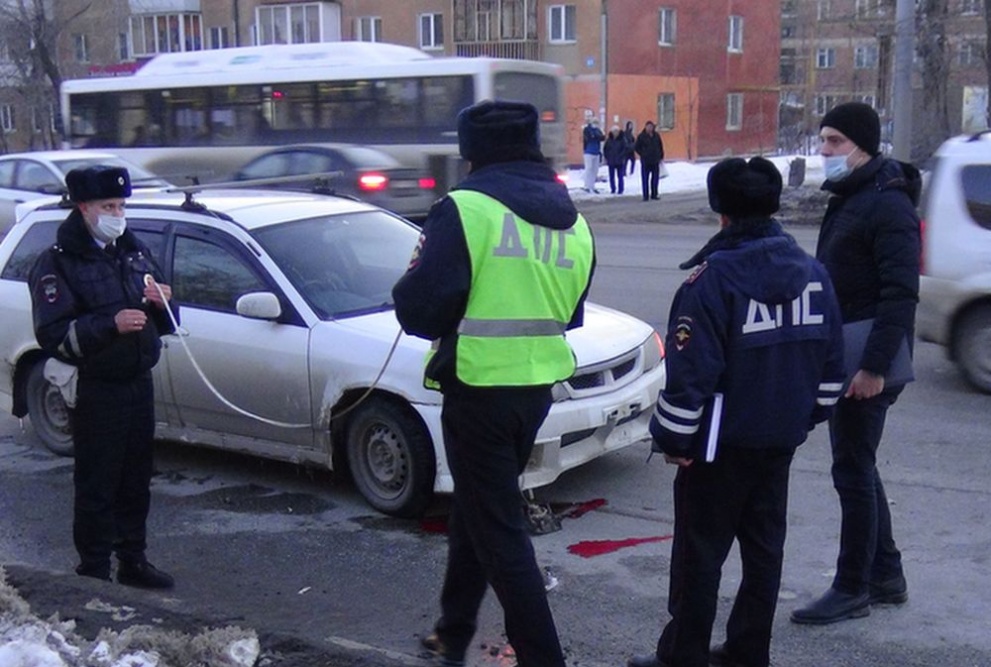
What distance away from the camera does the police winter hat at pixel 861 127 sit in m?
4.89

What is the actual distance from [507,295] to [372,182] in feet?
48.1

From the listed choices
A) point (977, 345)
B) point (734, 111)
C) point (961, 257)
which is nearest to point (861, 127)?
point (961, 257)

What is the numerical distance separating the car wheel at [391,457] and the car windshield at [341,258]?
65 cm

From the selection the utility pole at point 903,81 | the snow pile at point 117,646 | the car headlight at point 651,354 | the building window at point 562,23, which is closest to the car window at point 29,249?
the car headlight at point 651,354

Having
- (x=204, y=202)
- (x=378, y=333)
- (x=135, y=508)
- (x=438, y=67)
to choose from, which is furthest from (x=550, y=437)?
(x=438, y=67)

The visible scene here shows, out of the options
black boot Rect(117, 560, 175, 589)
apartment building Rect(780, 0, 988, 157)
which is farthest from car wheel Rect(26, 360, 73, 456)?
apartment building Rect(780, 0, 988, 157)

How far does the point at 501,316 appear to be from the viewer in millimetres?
3996

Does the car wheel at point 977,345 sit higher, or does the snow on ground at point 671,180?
the car wheel at point 977,345

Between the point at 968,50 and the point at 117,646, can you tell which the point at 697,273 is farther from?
the point at 968,50

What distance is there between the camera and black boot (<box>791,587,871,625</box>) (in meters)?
5.10

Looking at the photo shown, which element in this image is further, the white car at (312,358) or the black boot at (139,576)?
the white car at (312,358)

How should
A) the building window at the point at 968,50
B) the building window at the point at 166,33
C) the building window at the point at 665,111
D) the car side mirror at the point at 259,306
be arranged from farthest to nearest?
the building window at the point at 166,33 → the building window at the point at 665,111 → the building window at the point at 968,50 → the car side mirror at the point at 259,306

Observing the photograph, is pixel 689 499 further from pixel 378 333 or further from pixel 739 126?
pixel 739 126

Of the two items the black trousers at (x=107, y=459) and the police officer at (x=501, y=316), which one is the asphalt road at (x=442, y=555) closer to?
the black trousers at (x=107, y=459)
